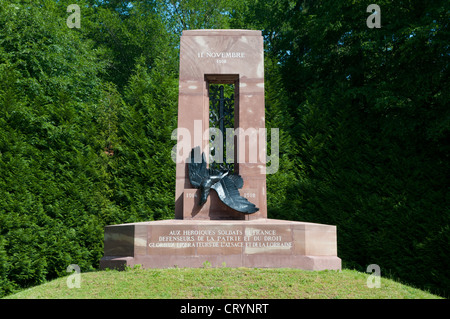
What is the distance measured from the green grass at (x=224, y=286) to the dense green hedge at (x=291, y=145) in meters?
5.40

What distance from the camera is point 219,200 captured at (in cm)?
880

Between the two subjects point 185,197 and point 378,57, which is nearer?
point 185,197

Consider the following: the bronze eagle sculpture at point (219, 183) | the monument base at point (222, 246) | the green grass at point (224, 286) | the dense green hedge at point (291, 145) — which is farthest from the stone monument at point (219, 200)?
the dense green hedge at point (291, 145)

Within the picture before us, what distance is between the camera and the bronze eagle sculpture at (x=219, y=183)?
27.8ft

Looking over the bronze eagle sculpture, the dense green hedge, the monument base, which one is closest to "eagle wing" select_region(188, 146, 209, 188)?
the bronze eagle sculpture

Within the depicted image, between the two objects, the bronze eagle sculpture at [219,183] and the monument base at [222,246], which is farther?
the bronze eagle sculpture at [219,183]

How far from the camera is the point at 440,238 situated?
1055cm

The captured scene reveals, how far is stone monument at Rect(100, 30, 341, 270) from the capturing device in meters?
7.05

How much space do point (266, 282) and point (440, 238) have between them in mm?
7008

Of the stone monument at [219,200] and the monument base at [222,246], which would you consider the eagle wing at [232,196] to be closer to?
the stone monument at [219,200]

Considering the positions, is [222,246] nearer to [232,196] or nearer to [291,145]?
[232,196]
